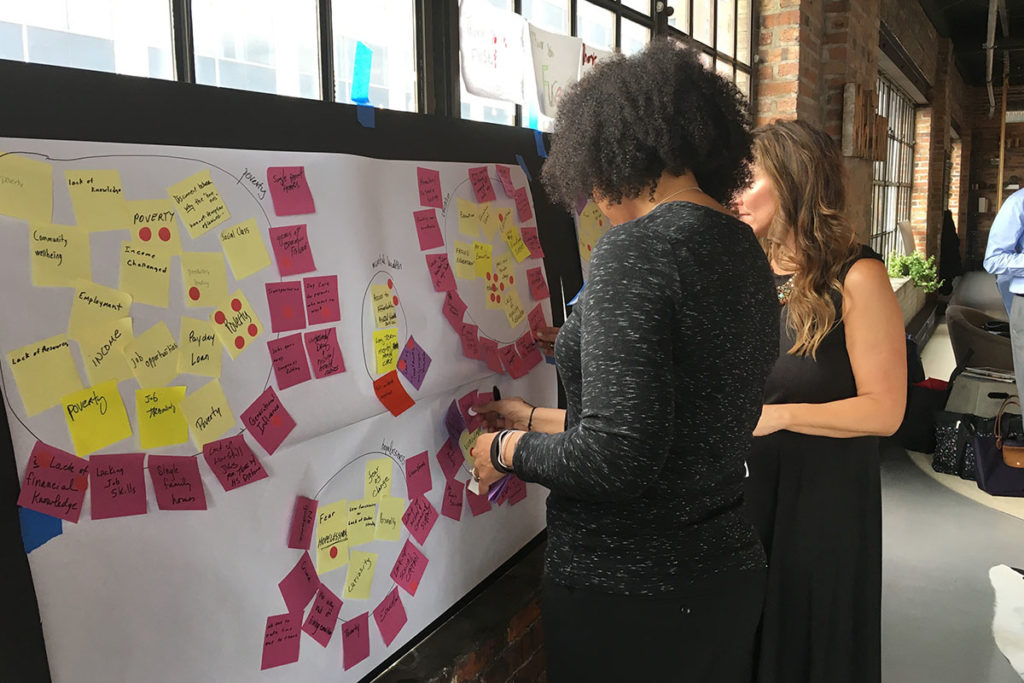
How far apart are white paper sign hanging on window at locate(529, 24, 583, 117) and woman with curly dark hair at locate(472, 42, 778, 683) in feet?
2.67

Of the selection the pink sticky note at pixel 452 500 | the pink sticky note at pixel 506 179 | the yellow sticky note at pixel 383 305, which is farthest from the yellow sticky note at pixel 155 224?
the pink sticky note at pixel 506 179

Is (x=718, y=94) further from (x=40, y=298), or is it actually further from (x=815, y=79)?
(x=815, y=79)

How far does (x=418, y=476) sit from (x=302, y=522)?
282 mm

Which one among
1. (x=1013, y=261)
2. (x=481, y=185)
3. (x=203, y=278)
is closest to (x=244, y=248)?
(x=203, y=278)

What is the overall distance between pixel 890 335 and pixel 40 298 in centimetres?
148

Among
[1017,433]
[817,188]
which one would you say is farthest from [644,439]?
[1017,433]

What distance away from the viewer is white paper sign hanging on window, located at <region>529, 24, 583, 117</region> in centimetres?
196

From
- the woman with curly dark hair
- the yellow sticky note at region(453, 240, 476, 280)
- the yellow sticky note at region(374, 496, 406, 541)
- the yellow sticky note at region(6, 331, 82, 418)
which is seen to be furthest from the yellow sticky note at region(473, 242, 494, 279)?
the yellow sticky note at region(6, 331, 82, 418)

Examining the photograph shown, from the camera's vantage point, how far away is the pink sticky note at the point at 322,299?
1.17m

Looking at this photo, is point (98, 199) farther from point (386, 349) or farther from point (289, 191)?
point (386, 349)

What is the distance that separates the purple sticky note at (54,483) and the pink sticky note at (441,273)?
686 millimetres

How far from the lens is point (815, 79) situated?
430 centimetres

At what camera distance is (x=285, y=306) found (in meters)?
1.13

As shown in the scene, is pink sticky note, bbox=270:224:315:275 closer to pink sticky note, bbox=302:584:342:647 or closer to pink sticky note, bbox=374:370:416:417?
pink sticky note, bbox=374:370:416:417
